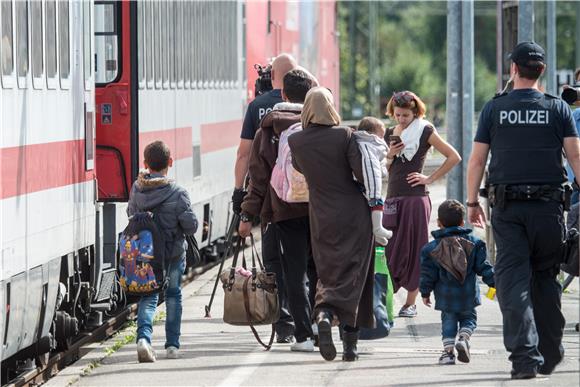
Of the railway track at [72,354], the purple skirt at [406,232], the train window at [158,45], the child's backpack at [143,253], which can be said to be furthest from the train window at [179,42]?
the child's backpack at [143,253]

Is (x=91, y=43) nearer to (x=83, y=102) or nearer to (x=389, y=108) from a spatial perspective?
(x=83, y=102)

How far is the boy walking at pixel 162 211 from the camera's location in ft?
36.0

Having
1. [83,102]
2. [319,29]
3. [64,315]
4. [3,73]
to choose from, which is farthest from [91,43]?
[319,29]

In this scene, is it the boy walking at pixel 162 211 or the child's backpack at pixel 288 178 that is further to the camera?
the boy walking at pixel 162 211

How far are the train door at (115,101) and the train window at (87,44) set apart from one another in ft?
1.34

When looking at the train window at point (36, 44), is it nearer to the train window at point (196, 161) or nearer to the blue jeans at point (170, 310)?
the blue jeans at point (170, 310)

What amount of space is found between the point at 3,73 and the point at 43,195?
120cm

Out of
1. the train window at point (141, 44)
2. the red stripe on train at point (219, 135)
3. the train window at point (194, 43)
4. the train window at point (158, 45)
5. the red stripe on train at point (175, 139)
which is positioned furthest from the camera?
the red stripe on train at point (219, 135)

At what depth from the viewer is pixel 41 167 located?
10641 millimetres

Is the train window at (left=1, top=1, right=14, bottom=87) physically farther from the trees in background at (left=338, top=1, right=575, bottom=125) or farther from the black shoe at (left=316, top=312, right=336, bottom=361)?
the trees in background at (left=338, top=1, right=575, bottom=125)

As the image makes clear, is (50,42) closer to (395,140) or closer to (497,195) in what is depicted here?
(395,140)

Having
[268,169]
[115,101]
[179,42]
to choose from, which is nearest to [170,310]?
[268,169]

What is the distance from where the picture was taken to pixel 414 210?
1265 centimetres

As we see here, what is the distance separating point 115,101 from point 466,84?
6.10m
